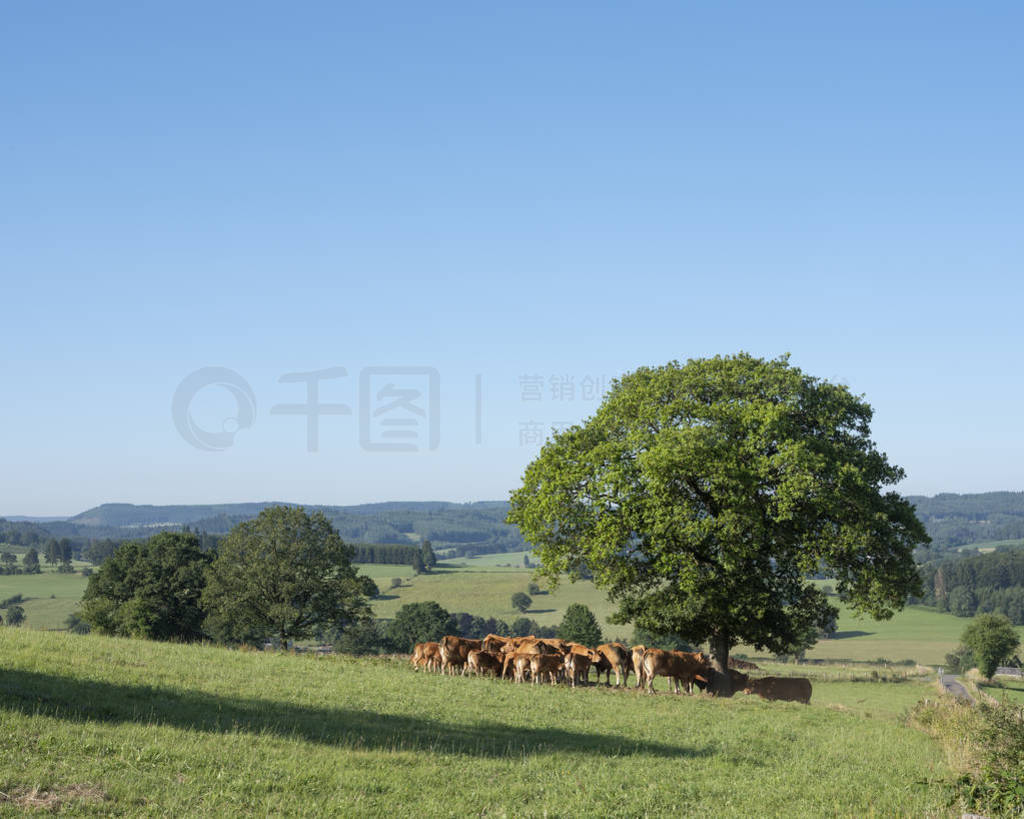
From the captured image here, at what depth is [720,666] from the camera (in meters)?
33.8

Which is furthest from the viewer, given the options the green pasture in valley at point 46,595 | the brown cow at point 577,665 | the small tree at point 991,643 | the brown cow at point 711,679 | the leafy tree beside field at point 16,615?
the green pasture in valley at point 46,595

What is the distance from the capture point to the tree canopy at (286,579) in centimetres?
5812

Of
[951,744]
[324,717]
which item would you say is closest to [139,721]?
[324,717]

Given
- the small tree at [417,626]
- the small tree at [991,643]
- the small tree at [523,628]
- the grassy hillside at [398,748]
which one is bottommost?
the small tree at [523,628]

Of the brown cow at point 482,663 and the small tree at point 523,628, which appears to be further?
the small tree at point 523,628

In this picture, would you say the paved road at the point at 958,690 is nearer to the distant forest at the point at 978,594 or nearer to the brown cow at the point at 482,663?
the brown cow at the point at 482,663

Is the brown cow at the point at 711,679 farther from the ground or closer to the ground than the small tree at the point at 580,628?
farther from the ground

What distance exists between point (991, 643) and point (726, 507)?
74.0 metres

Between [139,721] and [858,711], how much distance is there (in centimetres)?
2326

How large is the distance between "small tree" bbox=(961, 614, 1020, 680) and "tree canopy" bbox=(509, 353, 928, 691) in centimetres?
6581

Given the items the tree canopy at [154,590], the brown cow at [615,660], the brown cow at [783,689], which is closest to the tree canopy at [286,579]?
the tree canopy at [154,590]

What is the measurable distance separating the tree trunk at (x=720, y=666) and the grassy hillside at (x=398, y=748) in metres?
→ 6.00

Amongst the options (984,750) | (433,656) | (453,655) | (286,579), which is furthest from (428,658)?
(286,579)

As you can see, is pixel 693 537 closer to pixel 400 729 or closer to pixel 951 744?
pixel 951 744
